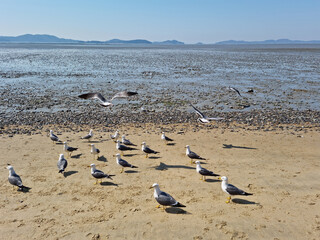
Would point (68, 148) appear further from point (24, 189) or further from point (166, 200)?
point (166, 200)

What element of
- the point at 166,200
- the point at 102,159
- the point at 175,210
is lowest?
the point at 175,210

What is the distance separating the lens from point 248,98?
23.9 meters

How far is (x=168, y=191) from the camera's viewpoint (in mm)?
9211

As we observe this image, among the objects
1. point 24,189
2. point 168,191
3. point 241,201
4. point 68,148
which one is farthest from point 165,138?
point 24,189

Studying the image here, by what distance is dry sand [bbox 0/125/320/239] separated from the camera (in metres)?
7.28

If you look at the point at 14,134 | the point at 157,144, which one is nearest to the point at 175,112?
the point at 157,144

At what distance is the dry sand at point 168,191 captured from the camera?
7277 mm

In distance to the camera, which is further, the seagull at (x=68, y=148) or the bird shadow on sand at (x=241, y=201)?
the seagull at (x=68, y=148)

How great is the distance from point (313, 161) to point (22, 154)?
12.1 m

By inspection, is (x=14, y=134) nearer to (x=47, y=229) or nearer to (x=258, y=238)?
(x=47, y=229)

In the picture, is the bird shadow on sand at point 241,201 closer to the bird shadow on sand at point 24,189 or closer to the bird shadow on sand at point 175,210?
the bird shadow on sand at point 175,210

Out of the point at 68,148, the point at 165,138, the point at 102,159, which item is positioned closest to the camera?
the point at 102,159

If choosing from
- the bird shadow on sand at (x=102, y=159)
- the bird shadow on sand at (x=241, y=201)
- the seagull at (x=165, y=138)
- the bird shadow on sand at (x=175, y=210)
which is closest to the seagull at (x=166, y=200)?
the bird shadow on sand at (x=175, y=210)

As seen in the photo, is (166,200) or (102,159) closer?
(166,200)
